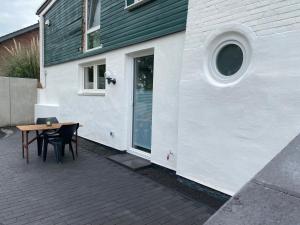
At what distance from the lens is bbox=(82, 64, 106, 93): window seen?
7.41m

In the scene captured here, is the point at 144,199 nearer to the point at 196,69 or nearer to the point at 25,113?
the point at 196,69

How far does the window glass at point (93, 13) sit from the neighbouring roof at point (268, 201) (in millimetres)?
7204

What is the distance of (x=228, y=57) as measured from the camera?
3.69 m

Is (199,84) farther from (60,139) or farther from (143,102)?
(60,139)

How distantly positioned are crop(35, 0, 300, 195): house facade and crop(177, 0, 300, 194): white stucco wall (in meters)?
0.01

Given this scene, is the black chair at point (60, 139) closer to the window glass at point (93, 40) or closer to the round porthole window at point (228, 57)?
the window glass at point (93, 40)

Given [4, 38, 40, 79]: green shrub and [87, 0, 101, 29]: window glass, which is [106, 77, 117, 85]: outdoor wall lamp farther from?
[4, 38, 40, 79]: green shrub

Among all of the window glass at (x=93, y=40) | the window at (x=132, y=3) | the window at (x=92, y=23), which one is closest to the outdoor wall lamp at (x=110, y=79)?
the window glass at (x=93, y=40)

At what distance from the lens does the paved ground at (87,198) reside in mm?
3119

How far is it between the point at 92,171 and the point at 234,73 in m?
3.20

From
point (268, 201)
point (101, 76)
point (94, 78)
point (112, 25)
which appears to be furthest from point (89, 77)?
point (268, 201)

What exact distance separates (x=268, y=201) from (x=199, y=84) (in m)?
2.55

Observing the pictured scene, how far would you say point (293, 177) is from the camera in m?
1.70

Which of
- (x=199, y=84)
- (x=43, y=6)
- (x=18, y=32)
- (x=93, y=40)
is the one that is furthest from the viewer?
(x=18, y=32)
